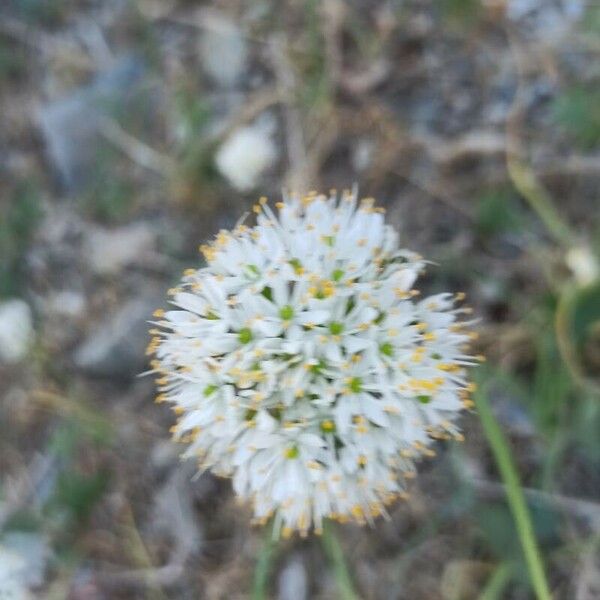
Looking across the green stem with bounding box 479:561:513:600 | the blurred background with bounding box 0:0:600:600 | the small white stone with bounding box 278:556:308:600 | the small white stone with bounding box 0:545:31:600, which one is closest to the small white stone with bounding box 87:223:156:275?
the blurred background with bounding box 0:0:600:600

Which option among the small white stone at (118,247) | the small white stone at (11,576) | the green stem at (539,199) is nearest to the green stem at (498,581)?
the green stem at (539,199)

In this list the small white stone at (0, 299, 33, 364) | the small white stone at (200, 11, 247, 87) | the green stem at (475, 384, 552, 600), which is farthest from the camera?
the small white stone at (200, 11, 247, 87)

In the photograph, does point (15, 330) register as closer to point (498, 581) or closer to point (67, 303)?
point (67, 303)

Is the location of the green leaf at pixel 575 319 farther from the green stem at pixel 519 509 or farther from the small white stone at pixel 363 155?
the small white stone at pixel 363 155

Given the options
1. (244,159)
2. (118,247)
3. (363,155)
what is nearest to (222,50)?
(244,159)

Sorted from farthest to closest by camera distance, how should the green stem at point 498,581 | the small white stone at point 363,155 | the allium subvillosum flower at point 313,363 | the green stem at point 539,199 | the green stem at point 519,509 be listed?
the small white stone at point 363,155, the green stem at point 539,199, the green stem at point 498,581, the green stem at point 519,509, the allium subvillosum flower at point 313,363

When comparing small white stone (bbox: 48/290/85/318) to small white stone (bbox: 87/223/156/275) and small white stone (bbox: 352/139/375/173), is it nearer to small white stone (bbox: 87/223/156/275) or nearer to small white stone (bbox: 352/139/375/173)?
small white stone (bbox: 87/223/156/275)

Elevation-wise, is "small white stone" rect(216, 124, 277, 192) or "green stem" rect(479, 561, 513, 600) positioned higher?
"small white stone" rect(216, 124, 277, 192)
